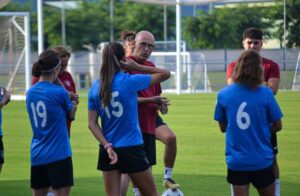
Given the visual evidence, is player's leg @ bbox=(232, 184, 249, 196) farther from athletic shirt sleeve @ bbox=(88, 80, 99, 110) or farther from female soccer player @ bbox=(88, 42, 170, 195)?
athletic shirt sleeve @ bbox=(88, 80, 99, 110)

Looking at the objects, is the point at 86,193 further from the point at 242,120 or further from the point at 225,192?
the point at 242,120

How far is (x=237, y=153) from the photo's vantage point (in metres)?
7.24

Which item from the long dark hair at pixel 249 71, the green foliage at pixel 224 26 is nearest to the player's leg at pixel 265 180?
the long dark hair at pixel 249 71

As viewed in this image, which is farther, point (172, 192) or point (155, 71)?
point (172, 192)

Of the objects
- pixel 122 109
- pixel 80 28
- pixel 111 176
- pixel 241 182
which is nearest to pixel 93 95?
pixel 122 109

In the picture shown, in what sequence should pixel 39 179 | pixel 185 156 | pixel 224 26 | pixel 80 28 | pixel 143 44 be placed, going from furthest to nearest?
pixel 80 28
pixel 224 26
pixel 185 156
pixel 143 44
pixel 39 179

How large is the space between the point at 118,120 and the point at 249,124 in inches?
52.2

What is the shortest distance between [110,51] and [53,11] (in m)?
58.0

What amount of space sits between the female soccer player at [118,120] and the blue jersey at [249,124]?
97cm

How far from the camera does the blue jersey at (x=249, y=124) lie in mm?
7184

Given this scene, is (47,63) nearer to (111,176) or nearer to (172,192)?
(111,176)

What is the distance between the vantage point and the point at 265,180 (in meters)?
7.22

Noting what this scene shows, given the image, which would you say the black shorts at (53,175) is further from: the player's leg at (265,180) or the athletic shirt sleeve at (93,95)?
the player's leg at (265,180)

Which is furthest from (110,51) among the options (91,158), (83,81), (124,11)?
(124,11)
